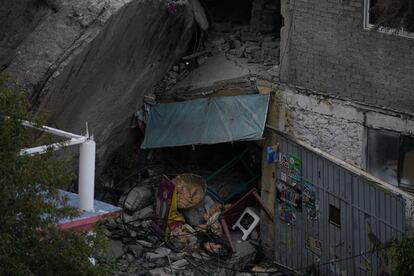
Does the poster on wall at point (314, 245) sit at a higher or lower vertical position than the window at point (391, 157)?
lower

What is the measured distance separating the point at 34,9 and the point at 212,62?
11.6ft

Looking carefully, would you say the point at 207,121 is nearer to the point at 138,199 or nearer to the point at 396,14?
the point at 138,199

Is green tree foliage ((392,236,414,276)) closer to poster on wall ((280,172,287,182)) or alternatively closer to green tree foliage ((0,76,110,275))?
poster on wall ((280,172,287,182))

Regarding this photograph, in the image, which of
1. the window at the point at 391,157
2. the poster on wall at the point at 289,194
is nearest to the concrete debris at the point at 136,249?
the poster on wall at the point at 289,194

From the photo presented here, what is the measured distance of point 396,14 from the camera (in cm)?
1466

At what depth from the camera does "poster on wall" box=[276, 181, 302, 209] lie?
17703mm

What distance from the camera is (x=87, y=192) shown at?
503 inches

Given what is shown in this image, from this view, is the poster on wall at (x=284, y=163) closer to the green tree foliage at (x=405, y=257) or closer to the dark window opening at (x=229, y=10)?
the green tree foliage at (x=405, y=257)

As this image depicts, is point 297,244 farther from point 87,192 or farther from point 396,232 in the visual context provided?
point 87,192

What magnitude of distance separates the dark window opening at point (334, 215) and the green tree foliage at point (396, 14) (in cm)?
325

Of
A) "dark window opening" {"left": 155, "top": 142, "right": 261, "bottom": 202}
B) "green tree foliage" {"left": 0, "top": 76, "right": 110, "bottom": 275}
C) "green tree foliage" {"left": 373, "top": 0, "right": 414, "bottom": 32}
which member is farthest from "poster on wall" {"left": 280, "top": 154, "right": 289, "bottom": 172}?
"green tree foliage" {"left": 0, "top": 76, "right": 110, "bottom": 275}

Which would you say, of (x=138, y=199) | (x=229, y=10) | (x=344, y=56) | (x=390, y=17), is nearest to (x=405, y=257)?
(x=390, y=17)

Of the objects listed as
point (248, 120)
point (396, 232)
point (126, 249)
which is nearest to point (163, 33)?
point (248, 120)

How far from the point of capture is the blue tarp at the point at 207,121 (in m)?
18.0
